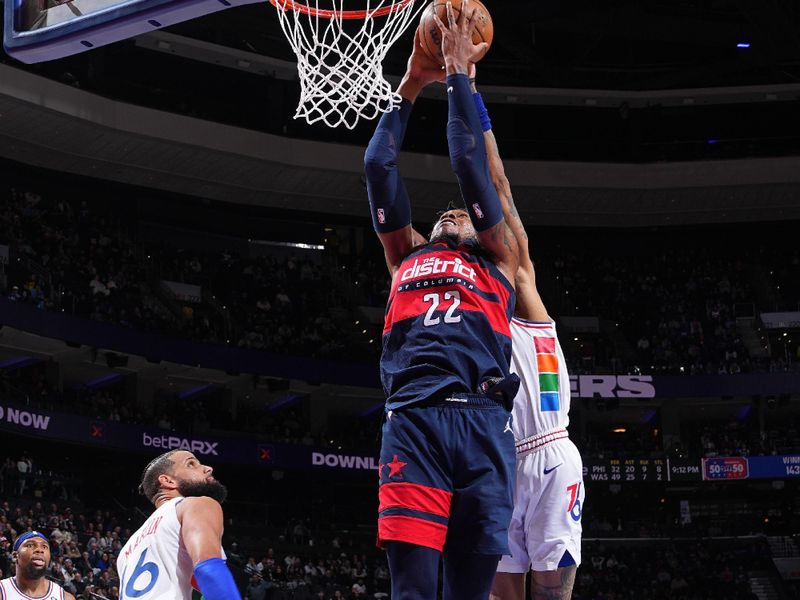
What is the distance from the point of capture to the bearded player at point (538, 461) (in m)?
4.73

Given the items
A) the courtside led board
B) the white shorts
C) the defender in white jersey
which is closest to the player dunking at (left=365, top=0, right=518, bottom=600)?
the defender in white jersey

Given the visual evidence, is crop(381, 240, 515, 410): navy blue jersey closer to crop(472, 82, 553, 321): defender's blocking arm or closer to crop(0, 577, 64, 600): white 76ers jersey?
crop(472, 82, 553, 321): defender's blocking arm

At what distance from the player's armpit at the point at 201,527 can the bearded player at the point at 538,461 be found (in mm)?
1189

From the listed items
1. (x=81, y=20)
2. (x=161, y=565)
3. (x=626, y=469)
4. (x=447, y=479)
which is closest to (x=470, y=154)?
(x=447, y=479)

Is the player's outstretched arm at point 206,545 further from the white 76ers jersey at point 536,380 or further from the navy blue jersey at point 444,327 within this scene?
the white 76ers jersey at point 536,380

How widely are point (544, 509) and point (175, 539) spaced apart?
1516mm

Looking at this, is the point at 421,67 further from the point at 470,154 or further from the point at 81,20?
the point at 81,20

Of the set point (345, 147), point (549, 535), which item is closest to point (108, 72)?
point (345, 147)

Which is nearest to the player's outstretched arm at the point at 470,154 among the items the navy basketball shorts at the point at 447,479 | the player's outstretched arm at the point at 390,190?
the player's outstretched arm at the point at 390,190

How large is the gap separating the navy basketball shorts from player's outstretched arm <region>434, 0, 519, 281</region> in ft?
2.01

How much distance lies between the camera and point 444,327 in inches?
149

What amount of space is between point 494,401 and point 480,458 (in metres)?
0.22

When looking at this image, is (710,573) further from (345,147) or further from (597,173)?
(345,147)

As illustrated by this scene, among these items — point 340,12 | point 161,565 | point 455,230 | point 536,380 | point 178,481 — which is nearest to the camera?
point 455,230
